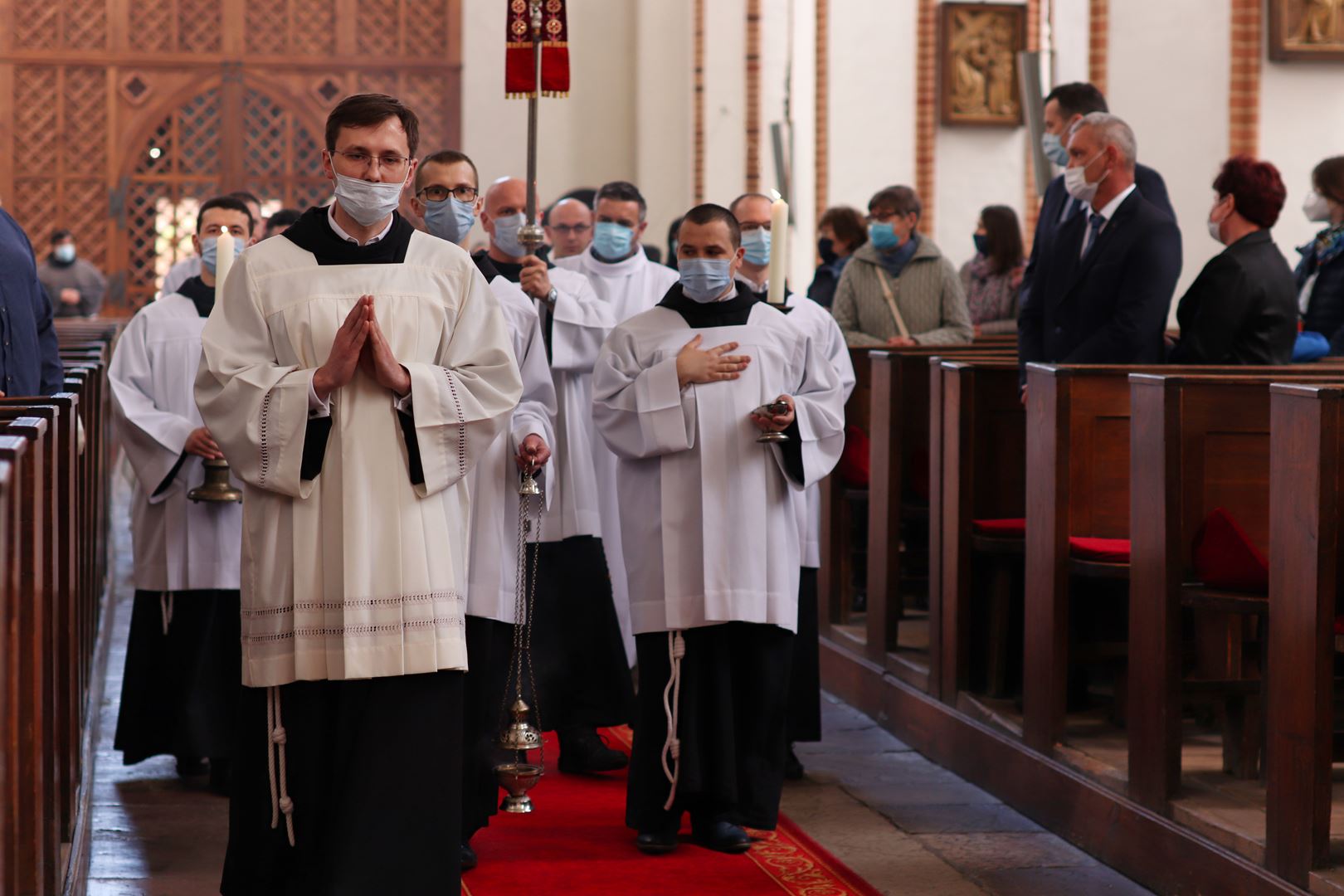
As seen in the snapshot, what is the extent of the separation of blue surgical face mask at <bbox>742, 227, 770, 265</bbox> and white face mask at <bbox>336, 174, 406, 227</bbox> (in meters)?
2.17

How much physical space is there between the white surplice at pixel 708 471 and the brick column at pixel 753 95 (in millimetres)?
11340

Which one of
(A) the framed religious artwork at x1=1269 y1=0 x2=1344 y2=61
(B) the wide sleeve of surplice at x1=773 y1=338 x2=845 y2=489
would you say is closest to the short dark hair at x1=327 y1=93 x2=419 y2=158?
(B) the wide sleeve of surplice at x1=773 y1=338 x2=845 y2=489

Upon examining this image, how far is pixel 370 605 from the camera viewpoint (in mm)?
3711

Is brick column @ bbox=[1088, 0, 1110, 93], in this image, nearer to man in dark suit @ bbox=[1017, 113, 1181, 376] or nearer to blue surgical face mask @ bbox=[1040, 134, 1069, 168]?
blue surgical face mask @ bbox=[1040, 134, 1069, 168]

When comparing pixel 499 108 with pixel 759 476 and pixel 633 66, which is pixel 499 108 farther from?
pixel 759 476

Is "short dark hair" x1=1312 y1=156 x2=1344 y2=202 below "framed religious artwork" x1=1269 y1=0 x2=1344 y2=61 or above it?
below

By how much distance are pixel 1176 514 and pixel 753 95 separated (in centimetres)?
1229

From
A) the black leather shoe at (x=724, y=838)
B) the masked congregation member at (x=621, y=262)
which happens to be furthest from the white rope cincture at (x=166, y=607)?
the black leather shoe at (x=724, y=838)

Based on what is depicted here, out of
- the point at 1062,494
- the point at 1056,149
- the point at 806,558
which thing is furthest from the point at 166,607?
the point at 1056,149

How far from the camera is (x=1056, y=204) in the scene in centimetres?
629

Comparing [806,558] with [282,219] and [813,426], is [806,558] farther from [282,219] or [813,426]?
[282,219]

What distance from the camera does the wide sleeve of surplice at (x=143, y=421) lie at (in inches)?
220

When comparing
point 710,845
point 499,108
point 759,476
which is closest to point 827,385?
point 759,476

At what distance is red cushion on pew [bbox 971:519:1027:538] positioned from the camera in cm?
588
